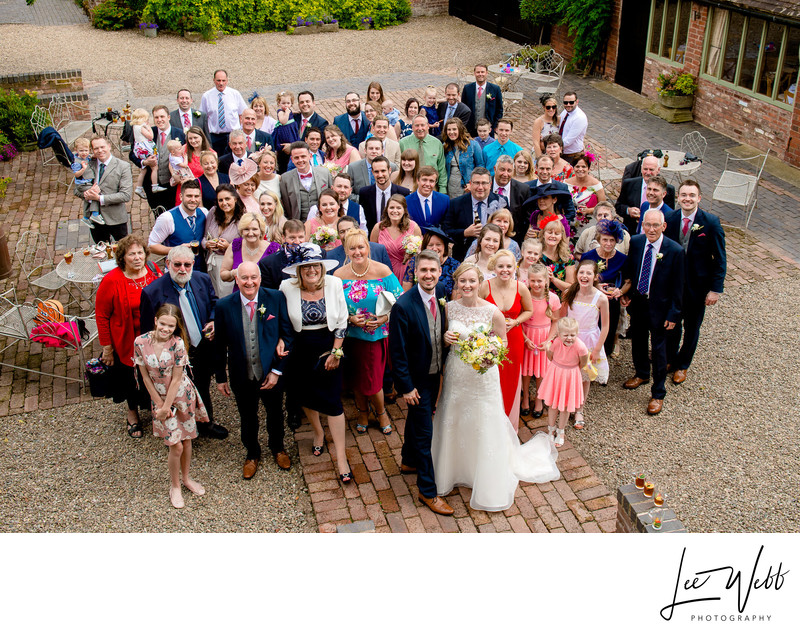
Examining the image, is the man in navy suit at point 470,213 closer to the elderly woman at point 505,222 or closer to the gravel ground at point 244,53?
the elderly woman at point 505,222

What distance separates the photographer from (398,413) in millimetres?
7117

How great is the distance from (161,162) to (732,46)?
1110 centimetres

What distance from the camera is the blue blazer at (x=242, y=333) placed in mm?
5781

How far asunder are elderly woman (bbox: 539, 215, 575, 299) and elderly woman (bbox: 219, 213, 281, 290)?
101 inches

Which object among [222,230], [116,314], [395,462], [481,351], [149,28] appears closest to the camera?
[481,351]

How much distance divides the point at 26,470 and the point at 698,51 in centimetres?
1416

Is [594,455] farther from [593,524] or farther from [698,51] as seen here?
[698,51]

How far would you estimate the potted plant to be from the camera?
2338 centimetres

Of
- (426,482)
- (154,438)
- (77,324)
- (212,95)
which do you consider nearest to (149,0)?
(212,95)

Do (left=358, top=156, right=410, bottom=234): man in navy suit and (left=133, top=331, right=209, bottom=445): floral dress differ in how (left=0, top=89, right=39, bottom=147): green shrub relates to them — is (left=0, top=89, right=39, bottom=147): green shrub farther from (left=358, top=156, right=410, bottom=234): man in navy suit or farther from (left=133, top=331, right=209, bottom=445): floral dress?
(left=133, top=331, right=209, bottom=445): floral dress

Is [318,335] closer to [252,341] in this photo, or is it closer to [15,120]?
[252,341]

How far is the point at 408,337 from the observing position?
18.4 feet

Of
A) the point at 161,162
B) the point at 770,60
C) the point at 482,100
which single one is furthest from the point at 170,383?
the point at 770,60

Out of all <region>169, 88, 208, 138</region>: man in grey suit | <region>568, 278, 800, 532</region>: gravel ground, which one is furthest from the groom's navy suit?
<region>169, 88, 208, 138</region>: man in grey suit
